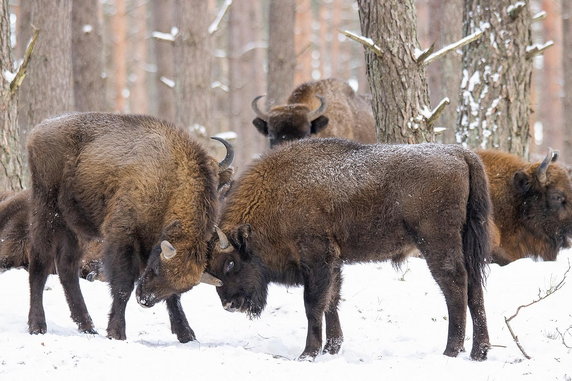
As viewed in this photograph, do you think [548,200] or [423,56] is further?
[548,200]

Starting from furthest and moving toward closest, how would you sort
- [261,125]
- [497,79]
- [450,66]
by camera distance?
[450,66], [261,125], [497,79]

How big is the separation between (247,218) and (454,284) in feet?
5.98

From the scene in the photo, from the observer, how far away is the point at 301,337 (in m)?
7.47

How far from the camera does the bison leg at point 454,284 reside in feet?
21.4

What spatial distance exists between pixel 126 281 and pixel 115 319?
32 cm

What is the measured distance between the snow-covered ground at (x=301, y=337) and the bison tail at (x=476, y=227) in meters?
0.69

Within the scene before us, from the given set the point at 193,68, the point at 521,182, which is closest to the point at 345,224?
the point at 521,182

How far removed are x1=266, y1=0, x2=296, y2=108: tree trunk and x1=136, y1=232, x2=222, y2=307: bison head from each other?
1075 cm

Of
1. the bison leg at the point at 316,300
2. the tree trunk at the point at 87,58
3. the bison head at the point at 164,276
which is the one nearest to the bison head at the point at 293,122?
the tree trunk at the point at 87,58

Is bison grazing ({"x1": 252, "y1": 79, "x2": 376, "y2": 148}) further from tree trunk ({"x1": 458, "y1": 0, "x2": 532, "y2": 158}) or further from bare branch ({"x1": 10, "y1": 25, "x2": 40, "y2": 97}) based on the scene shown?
bare branch ({"x1": 10, "y1": 25, "x2": 40, "y2": 97})

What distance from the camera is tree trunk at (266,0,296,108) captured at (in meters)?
17.2

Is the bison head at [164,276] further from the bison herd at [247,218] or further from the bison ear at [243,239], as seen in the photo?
the bison ear at [243,239]

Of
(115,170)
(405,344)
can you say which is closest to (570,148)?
(405,344)

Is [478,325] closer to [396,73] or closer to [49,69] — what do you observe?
[396,73]
